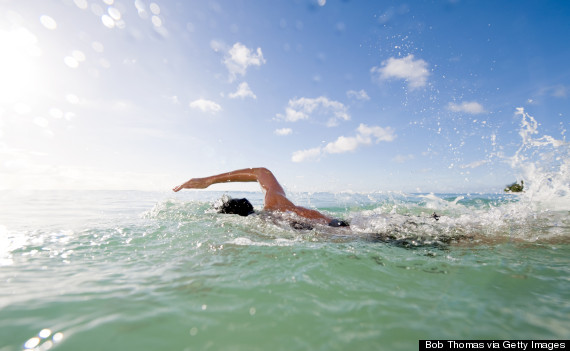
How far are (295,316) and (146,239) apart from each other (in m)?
2.94

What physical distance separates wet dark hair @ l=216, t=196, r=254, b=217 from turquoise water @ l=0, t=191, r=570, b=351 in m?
1.79

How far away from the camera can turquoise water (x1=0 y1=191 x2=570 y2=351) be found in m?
1.43

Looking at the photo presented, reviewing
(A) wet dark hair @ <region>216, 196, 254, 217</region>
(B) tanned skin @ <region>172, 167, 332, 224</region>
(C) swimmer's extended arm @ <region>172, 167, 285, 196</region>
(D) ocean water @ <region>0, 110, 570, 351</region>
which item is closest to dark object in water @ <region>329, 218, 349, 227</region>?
(B) tanned skin @ <region>172, 167, 332, 224</region>

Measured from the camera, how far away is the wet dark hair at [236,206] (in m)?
5.48

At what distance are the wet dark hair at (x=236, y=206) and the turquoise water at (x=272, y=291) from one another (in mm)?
1785

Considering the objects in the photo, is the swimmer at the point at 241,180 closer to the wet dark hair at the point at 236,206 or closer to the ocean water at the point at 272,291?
the wet dark hair at the point at 236,206

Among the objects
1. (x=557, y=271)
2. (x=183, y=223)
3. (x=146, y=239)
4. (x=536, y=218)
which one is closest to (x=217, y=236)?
(x=146, y=239)

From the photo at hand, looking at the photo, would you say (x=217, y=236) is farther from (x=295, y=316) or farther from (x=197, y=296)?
(x=295, y=316)

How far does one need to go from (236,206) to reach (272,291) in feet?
12.3

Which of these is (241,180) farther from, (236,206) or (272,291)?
(272,291)

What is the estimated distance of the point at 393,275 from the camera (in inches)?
90.7

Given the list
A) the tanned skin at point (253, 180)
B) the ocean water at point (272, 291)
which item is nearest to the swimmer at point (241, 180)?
the tanned skin at point (253, 180)

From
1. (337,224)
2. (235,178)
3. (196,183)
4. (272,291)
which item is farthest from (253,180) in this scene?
(272,291)

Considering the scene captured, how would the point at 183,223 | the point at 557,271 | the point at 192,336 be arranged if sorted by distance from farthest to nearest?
the point at 183,223 → the point at 557,271 → the point at 192,336
